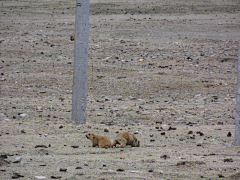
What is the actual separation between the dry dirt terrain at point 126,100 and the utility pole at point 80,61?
0.79 ft

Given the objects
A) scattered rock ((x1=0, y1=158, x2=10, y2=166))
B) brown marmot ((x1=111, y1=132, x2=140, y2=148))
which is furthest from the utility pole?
scattered rock ((x1=0, y1=158, x2=10, y2=166))

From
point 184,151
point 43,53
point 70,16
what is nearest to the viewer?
point 184,151

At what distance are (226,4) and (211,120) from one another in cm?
2271

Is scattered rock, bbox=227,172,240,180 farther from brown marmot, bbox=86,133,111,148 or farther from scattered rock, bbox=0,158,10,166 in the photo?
scattered rock, bbox=0,158,10,166

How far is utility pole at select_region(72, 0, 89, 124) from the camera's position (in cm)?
632

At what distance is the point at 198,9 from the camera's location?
25.8 metres

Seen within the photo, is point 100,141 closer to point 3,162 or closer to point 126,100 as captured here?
point 3,162

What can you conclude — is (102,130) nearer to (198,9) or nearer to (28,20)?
(28,20)

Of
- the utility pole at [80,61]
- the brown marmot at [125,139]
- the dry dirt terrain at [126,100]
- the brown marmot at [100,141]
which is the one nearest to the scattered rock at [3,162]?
Answer: the dry dirt terrain at [126,100]

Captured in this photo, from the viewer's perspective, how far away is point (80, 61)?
6.39 meters

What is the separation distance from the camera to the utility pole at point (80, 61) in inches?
249

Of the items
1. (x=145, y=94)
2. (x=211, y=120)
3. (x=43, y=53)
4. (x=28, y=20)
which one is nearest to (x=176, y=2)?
(x=28, y=20)

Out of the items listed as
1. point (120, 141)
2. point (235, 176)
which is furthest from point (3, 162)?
point (235, 176)

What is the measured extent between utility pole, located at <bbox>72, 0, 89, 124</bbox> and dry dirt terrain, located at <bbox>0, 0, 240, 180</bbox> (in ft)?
0.79
